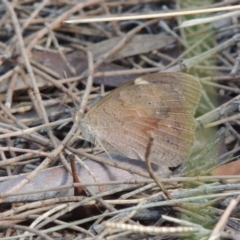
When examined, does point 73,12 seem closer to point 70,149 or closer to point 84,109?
point 84,109

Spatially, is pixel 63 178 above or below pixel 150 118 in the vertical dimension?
below

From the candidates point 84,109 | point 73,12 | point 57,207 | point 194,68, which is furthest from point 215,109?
point 73,12

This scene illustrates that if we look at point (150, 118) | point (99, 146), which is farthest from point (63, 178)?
point (150, 118)

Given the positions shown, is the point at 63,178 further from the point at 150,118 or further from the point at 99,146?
the point at 150,118

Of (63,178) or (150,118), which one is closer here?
(63,178)

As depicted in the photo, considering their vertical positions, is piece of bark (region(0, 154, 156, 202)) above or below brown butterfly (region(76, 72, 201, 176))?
below

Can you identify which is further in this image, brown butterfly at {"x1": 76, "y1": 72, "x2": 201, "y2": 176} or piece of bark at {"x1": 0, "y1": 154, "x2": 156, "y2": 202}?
brown butterfly at {"x1": 76, "y1": 72, "x2": 201, "y2": 176}
